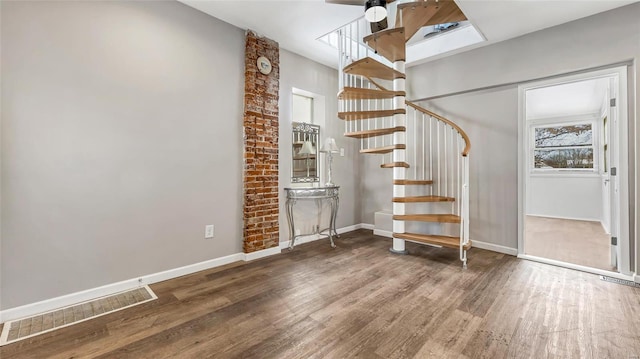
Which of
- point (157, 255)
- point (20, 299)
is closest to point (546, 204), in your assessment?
point (157, 255)

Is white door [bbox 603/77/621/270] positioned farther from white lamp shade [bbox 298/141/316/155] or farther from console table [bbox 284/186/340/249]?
white lamp shade [bbox 298/141/316/155]

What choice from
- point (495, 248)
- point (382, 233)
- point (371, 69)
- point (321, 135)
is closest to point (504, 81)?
point (371, 69)

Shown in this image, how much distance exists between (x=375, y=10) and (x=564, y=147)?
610 centimetres

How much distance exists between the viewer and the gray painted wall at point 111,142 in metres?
1.88

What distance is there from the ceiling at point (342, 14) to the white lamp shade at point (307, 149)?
139cm

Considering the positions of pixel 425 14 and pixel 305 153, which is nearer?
pixel 425 14

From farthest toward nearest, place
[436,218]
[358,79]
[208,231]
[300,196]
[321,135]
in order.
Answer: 1. [358,79]
2. [321,135]
3. [300,196]
4. [436,218]
5. [208,231]

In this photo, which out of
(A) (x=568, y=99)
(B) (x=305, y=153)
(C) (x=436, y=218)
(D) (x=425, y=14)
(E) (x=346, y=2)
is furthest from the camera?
(A) (x=568, y=99)

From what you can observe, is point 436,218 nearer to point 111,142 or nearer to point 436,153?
point 436,153

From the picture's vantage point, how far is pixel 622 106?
2561 mm

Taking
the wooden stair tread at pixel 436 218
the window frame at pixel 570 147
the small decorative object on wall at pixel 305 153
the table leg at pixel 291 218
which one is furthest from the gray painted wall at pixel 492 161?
the window frame at pixel 570 147

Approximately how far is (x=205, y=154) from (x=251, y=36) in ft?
4.93

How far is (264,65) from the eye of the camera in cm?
324

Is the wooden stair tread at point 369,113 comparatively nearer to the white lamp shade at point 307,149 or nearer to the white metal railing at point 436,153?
the white metal railing at point 436,153
